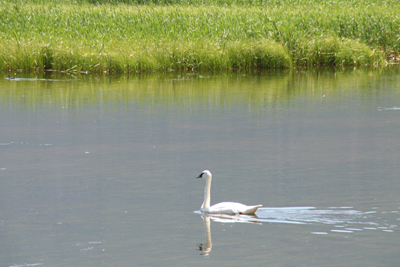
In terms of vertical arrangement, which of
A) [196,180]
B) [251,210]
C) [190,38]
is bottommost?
[196,180]

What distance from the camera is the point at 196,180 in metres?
9.84

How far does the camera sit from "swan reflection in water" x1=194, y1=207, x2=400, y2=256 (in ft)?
24.1

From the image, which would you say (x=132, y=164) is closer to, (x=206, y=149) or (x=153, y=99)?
(x=206, y=149)

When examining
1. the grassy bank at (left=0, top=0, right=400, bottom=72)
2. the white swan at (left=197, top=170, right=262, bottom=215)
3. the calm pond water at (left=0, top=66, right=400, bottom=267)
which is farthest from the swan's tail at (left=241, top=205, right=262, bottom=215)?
the grassy bank at (left=0, top=0, right=400, bottom=72)

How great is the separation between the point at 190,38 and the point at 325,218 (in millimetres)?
20397

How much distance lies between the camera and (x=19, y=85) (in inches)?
856

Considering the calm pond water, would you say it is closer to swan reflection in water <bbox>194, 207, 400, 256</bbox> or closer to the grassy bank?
swan reflection in water <bbox>194, 207, 400, 256</bbox>

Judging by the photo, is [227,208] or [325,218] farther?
[227,208]

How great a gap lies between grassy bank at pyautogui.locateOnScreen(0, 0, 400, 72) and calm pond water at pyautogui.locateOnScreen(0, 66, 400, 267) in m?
6.51

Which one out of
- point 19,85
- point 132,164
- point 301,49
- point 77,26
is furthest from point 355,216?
point 77,26

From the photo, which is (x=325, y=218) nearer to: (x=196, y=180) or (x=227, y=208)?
(x=227, y=208)

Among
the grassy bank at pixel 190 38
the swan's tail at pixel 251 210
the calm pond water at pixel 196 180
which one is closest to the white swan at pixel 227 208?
the swan's tail at pixel 251 210

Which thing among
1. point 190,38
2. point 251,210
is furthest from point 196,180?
point 190,38

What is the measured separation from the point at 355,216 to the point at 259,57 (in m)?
19.7
